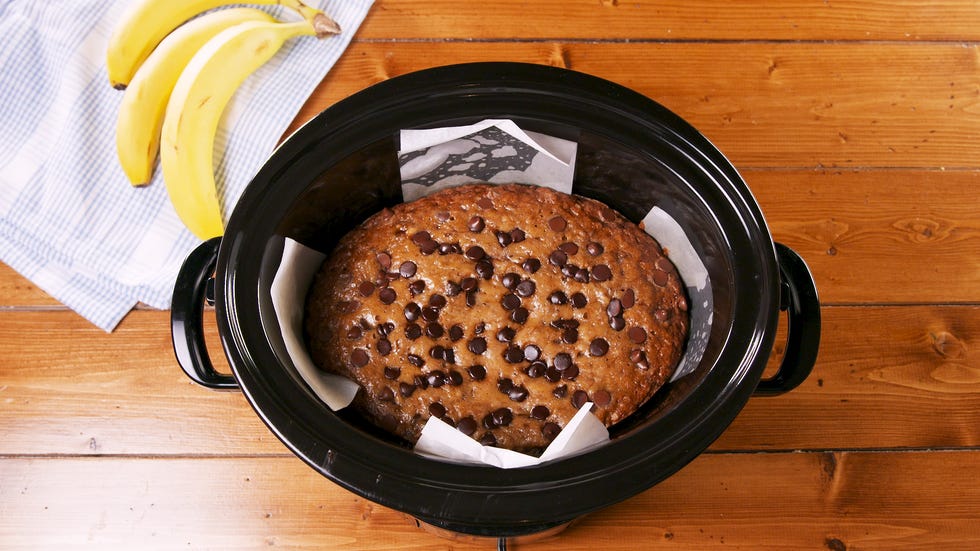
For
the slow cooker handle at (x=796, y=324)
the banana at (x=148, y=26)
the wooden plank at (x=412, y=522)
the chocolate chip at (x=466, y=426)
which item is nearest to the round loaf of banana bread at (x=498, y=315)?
the chocolate chip at (x=466, y=426)

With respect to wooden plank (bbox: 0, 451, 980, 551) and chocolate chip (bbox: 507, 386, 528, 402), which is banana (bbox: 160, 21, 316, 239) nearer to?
wooden plank (bbox: 0, 451, 980, 551)

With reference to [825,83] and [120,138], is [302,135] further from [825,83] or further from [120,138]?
[825,83]

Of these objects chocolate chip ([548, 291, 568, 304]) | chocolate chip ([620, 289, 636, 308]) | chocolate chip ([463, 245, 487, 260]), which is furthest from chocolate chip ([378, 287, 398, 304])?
chocolate chip ([620, 289, 636, 308])

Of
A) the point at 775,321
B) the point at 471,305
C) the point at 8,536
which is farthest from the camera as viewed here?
the point at 8,536

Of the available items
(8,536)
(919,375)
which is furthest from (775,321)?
(8,536)

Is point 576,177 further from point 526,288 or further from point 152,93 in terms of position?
point 152,93

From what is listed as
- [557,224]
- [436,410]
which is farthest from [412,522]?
[557,224]

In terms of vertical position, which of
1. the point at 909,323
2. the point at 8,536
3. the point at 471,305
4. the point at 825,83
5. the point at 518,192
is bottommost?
the point at 8,536

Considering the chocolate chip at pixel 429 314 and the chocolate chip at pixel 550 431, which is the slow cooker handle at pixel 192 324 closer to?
the chocolate chip at pixel 429 314
